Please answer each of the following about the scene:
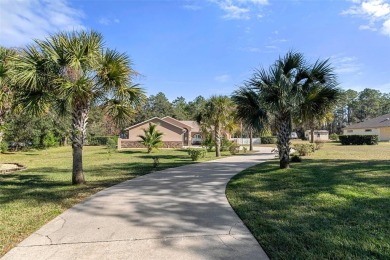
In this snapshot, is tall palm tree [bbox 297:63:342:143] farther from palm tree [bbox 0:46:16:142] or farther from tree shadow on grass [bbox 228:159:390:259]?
palm tree [bbox 0:46:16:142]

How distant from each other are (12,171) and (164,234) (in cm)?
1178

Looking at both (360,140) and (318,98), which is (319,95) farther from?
(360,140)

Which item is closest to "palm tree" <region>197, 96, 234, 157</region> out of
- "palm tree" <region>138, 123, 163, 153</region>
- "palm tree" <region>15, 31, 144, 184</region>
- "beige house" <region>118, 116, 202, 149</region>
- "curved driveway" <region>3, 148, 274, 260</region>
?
"palm tree" <region>138, 123, 163, 153</region>

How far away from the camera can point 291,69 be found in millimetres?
9773

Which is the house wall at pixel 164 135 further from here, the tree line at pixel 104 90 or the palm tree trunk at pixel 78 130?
the palm tree trunk at pixel 78 130

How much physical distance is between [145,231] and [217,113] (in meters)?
15.8

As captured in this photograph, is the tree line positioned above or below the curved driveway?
above

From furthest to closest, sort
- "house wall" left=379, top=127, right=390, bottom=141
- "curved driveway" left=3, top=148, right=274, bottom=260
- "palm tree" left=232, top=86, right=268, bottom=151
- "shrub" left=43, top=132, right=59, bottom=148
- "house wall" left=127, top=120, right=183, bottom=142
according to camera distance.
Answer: "house wall" left=379, top=127, right=390, bottom=141, "house wall" left=127, top=120, right=183, bottom=142, "shrub" left=43, top=132, right=59, bottom=148, "palm tree" left=232, top=86, right=268, bottom=151, "curved driveway" left=3, top=148, right=274, bottom=260

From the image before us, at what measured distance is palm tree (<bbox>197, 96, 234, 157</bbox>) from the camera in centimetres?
1964

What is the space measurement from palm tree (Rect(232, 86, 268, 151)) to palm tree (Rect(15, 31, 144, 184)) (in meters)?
4.23

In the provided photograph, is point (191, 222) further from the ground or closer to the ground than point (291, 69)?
closer to the ground

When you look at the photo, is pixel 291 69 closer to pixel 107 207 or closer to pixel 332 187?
pixel 332 187

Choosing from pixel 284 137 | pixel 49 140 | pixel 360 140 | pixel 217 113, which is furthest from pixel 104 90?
pixel 360 140

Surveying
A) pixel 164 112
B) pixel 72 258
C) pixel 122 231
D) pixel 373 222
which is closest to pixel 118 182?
pixel 122 231
